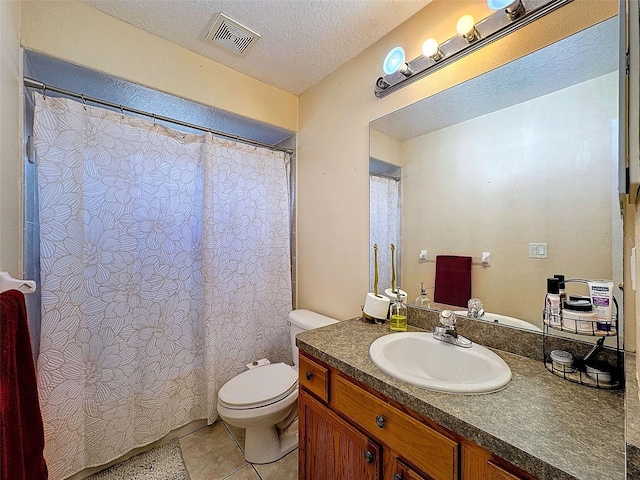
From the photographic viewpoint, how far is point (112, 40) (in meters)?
1.36

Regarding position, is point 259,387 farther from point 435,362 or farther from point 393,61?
point 393,61

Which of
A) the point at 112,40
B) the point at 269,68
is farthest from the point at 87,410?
the point at 269,68

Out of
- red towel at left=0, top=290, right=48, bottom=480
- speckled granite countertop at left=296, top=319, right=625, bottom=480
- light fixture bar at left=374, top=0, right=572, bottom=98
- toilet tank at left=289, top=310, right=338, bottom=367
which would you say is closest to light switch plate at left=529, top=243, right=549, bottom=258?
speckled granite countertop at left=296, top=319, right=625, bottom=480

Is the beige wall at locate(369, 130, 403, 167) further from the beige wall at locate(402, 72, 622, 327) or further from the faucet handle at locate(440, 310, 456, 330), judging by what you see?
the faucet handle at locate(440, 310, 456, 330)

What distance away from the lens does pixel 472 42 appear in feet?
3.60

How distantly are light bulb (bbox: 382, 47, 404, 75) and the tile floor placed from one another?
2160 millimetres

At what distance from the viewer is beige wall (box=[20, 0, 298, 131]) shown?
47.7 inches

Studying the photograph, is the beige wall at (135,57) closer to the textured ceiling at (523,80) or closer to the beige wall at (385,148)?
the beige wall at (385,148)

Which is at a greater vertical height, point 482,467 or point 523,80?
point 523,80

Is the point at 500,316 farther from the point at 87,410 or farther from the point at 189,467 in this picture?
the point at 87,410

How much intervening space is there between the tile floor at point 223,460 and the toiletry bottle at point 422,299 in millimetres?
1100

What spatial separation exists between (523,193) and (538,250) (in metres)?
Answer: 0.22

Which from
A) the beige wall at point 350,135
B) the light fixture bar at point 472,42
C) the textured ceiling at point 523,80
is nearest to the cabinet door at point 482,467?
the beige wall at point 350,135

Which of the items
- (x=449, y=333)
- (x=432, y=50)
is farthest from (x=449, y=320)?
(x=432, y=50)
